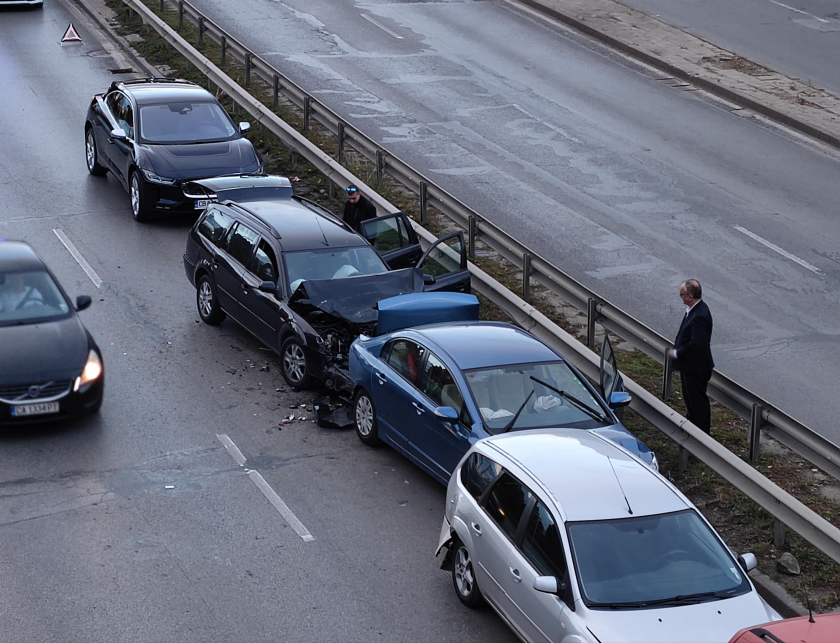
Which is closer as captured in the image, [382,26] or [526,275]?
[526,275]

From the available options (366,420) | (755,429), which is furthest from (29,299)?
(755,429)

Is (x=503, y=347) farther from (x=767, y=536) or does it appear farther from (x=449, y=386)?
(x=767, y=536)

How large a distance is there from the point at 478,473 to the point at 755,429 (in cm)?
331

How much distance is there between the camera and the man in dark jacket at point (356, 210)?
16.2 m

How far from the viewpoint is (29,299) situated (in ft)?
41.0

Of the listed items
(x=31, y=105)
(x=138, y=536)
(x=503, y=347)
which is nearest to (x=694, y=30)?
(x=31, y=105)

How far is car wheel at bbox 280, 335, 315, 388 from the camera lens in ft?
42.4

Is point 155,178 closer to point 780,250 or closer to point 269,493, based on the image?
point 269,493

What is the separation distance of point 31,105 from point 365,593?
1740 cm

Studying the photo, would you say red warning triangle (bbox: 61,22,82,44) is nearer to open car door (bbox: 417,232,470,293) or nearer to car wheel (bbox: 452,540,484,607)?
open car door (bbox: 417,232,470,293)

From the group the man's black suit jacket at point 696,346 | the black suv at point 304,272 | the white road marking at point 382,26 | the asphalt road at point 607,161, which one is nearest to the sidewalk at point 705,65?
the asphalt road at point 607,161

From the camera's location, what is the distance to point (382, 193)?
1862cm

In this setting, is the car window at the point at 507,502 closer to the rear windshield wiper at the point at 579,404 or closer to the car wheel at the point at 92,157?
the rear windshield wiper at the point at 579,404

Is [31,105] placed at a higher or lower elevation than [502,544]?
lower
